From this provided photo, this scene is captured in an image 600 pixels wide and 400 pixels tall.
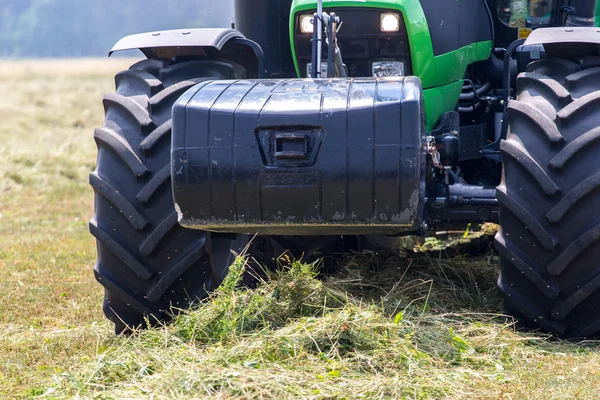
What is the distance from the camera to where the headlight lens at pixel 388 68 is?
5.03m

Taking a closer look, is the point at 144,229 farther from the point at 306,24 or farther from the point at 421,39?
the point at 421,39

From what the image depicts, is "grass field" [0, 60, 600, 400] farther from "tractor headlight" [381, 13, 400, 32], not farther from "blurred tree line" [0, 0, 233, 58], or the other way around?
"blurred tree line" [0, 0, 233, 58]

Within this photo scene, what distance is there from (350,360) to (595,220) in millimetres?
1229

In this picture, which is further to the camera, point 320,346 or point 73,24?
point 73,24

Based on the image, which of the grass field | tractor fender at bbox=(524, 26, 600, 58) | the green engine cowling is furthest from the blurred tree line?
tractor fender at bbox=(524, 26, 600, 58)

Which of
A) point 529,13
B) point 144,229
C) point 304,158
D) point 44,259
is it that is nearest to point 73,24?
point 44,259

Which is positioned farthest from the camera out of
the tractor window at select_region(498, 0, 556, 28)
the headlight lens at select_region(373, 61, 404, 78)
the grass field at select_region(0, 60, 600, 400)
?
the tractor window at select_region(498, 0, 556, 28)

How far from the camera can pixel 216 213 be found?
4000 millimetres

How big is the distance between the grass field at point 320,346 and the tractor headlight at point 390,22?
51.0 inches

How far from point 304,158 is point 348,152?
0.59 feet

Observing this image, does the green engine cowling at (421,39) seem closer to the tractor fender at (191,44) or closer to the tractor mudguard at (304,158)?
the tractor fender at (191,44)

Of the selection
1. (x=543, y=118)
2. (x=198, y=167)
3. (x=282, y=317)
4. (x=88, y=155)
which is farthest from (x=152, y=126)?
(x=88, y=155)

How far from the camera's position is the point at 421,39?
500cm

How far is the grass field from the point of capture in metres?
3.61
